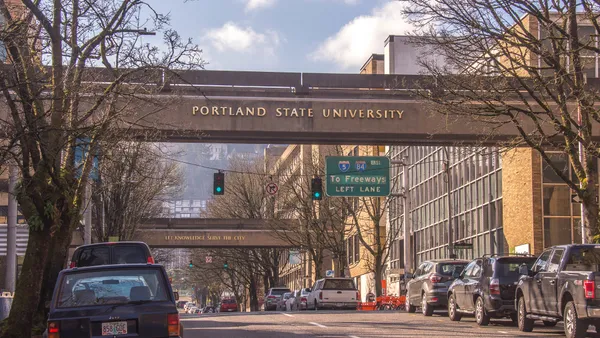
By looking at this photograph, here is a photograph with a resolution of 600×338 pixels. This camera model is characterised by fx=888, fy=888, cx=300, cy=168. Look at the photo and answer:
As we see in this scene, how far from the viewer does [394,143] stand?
31484 mm

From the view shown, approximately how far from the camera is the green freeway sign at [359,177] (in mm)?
38438

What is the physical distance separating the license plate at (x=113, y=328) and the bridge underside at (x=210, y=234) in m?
52.8

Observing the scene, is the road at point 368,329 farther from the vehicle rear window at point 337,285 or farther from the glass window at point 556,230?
the vehicle rear window at point 337,285

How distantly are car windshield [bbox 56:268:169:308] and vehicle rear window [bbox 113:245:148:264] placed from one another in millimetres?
10307

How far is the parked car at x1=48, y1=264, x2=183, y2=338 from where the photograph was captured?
426 inches

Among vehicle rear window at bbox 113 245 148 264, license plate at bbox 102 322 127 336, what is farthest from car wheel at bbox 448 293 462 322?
license plate at bbox 102 322 127 336

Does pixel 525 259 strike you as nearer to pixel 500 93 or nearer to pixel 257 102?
pixel 500 93

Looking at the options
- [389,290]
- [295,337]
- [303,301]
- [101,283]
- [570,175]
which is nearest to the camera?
[101,283]

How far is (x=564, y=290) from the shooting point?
16.7 meters

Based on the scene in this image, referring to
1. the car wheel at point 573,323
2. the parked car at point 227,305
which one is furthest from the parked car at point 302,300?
the parked car at point 227,305

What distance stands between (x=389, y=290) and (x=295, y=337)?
138 feet

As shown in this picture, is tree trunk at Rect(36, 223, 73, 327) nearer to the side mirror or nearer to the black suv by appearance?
the black suv

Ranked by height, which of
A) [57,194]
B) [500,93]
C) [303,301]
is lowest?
[303,301]

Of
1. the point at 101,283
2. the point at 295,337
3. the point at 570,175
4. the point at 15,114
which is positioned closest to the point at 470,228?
the point at 570,175
